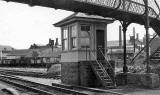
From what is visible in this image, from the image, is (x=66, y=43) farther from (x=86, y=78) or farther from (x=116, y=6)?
(x=116, y=6)

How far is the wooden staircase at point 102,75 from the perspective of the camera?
15.0 meters

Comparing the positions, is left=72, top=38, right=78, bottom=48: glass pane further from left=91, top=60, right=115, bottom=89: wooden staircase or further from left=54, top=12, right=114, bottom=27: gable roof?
left=91, top=60, right=115, bottom=89: wooden staircase

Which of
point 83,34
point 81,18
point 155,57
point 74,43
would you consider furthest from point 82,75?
point 155,57

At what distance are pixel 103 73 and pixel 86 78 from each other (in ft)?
3.56

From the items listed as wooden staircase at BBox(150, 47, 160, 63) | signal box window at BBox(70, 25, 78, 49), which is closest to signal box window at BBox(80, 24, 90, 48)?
signal box window at BBox(70, 25, 78, 49)

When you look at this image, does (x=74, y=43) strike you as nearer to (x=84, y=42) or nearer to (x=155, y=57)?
(x=84, y=42)

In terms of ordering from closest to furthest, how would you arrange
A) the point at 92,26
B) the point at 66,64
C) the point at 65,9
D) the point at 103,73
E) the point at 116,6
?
the point at 65,9 < the point at 116,6 < the point at 103,73 < the point at 92,26 < the point at 66,64

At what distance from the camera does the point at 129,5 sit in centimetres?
1513

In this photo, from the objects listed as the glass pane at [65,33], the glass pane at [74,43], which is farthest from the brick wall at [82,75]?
the glass pane at [65,33]

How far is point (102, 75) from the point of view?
Answer: 52.4 ft

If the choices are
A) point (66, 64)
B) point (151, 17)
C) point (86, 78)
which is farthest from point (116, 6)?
point (66, 64)

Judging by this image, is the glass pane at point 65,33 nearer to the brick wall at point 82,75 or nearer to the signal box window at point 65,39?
the signal box window at point 65,39

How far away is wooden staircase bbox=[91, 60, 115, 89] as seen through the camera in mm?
14984

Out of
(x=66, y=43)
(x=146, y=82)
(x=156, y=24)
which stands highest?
(x=156, y=24)
